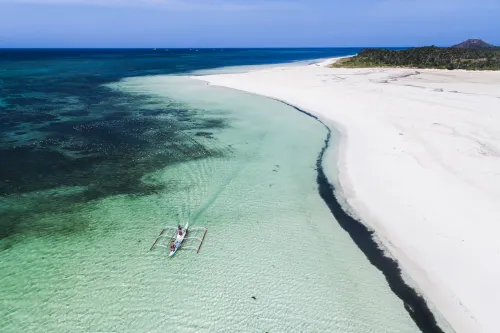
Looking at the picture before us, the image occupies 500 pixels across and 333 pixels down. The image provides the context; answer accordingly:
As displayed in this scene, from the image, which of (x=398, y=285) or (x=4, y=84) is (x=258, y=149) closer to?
(x=398, y=285)

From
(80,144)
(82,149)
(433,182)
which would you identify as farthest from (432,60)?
(82,149)

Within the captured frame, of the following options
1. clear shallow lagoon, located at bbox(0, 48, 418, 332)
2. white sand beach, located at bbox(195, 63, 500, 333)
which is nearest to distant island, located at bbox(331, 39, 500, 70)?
white sand beach, located at bbox(195, 63, 500, 333)

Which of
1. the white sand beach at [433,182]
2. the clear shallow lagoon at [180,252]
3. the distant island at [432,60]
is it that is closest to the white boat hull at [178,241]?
the clear shallow lagoon at [180,252]

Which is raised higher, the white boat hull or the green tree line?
the green tree line

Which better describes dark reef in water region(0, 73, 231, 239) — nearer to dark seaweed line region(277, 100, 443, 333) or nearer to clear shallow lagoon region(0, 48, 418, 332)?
clear shallow lagoon region(0, 48, 418, 332)

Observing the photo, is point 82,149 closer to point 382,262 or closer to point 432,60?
point 382,262

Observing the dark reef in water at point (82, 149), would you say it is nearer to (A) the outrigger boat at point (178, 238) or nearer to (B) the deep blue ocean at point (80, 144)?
(B) the deep blue ocean at point (80, 144)

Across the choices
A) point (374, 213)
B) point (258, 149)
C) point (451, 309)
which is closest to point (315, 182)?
point (374, 213)
